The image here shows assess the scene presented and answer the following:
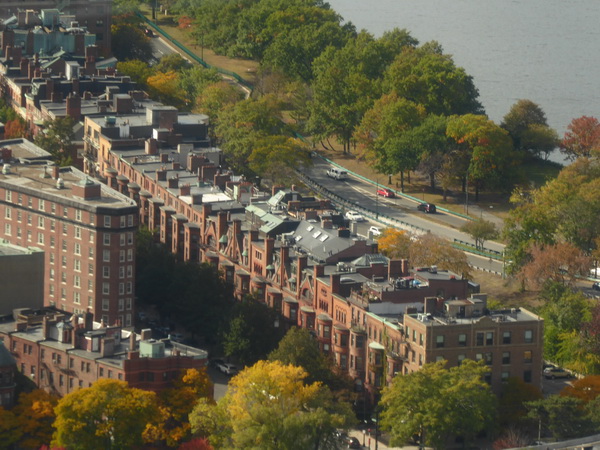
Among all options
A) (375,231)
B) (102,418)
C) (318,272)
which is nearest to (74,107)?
(375,231)

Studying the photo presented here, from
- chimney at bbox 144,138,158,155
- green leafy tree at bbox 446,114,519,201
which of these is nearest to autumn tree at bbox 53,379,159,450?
chimney at bbox 144,138,158,155

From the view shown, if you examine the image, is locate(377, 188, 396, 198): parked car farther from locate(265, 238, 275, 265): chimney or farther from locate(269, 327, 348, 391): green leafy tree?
locate(269, 327, 348, 391): green leafy tree

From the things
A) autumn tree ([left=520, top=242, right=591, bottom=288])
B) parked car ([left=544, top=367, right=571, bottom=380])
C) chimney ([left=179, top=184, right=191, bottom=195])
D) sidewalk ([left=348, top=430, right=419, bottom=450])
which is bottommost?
sidewalk ([left=348, top=430, right=419, bottom=450])

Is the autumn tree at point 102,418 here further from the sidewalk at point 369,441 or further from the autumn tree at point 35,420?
the sidewalk at point 369,441

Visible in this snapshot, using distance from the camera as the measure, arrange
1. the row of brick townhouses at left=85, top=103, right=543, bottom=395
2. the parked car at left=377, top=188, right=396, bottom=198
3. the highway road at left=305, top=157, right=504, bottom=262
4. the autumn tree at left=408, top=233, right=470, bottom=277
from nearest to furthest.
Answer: the row of brick townhouses at left=85, top=103, right=543, bottom=395, the autumn tree at left=408, top=233, right=470, bottom=277, the highway road at left=305, top=157, right=504, bottom=262, the parked car at left=377, top=188, right=396, bottom=198

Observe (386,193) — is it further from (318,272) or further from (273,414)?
(273,414)

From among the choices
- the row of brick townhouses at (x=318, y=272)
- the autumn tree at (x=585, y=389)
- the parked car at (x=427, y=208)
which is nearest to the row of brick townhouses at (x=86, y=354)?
the row of brick townhouses at (x=318, y=272)

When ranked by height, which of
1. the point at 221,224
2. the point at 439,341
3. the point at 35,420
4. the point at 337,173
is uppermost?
the point at 221,224
